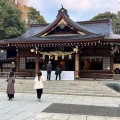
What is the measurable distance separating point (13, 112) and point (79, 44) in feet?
41.6

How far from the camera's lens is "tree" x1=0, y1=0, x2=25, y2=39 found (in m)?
37.2

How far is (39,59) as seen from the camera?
22250 mm

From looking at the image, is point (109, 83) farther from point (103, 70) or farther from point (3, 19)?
point (3, 19)

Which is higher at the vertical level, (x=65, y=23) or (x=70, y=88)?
(x=65, y=23)

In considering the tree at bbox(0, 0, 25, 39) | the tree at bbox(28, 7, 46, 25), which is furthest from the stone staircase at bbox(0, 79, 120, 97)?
the tree at bbox(28, 7, 46, 25)

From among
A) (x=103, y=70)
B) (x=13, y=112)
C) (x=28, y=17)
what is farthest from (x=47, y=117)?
(x=28, y=17)

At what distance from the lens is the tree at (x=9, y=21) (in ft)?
122

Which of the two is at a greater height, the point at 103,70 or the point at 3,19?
the point at 3,19

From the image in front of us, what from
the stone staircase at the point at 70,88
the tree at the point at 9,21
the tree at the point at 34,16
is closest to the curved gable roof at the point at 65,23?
the stone staircase at the point at 70,88

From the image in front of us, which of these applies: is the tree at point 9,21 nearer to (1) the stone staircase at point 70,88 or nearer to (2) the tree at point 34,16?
(2) the tree at point 34,16

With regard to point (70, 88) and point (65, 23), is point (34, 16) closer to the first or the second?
point (65, 23)

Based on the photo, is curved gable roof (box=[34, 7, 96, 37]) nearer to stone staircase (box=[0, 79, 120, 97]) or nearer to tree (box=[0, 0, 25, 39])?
stone staircase (box=[0, 79, 120, 97])

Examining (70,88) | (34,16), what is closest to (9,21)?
(34,16)

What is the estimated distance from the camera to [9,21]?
3806cm
